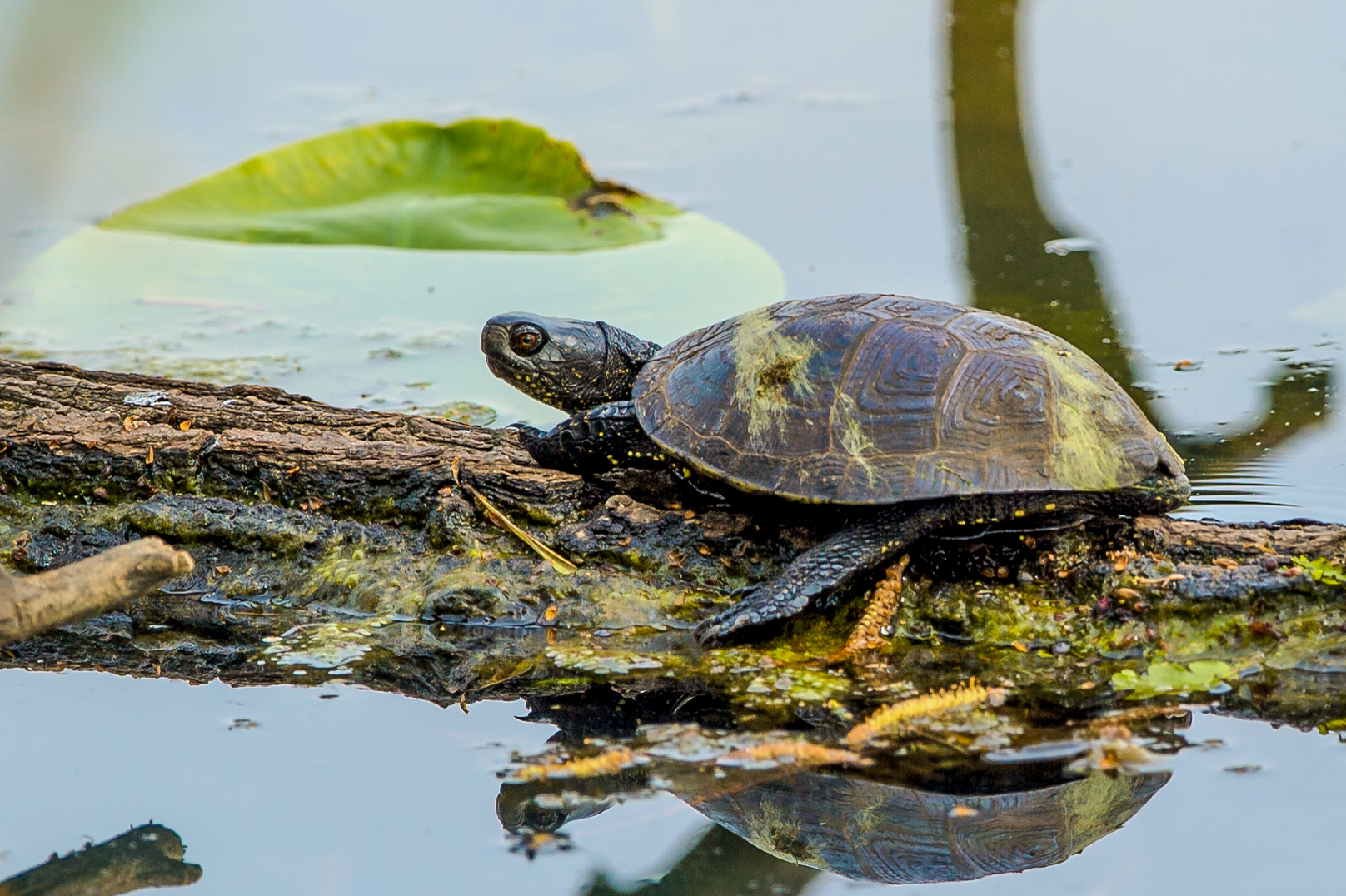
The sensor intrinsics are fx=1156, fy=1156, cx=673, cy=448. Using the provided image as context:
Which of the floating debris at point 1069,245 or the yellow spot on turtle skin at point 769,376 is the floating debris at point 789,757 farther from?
the floating debris at point 1069,245

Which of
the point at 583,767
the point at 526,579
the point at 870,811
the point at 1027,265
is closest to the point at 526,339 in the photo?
the point at 526,579

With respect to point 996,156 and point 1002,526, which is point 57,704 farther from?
point 996,156

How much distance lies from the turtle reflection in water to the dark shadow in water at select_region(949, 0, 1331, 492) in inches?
83.9

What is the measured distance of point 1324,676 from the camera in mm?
2854

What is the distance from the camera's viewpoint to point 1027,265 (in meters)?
5.88

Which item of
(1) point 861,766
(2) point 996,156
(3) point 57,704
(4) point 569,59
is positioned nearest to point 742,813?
(1) point 861,766

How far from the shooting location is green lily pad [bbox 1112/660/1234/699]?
280cm

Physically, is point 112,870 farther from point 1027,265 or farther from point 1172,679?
point 1027,265

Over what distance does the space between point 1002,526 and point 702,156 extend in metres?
4.91

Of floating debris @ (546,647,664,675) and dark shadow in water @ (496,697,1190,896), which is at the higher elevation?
floating debris @ (546,647,664,675)

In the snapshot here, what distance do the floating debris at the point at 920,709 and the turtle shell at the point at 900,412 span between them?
0.50 m

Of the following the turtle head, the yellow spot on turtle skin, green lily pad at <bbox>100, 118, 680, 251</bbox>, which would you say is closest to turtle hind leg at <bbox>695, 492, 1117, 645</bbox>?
the yellow spot on turtle skin

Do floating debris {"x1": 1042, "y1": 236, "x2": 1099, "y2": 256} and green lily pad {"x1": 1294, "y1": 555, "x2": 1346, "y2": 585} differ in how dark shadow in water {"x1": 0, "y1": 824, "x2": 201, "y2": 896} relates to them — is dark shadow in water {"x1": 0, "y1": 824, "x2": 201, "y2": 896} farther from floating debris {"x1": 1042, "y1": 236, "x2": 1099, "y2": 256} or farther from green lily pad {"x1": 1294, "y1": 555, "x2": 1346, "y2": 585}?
floating debris {"x1": 1042, "y1": 236, "x2": 1099, "y2": 256}

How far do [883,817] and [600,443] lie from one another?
56.1 inches
